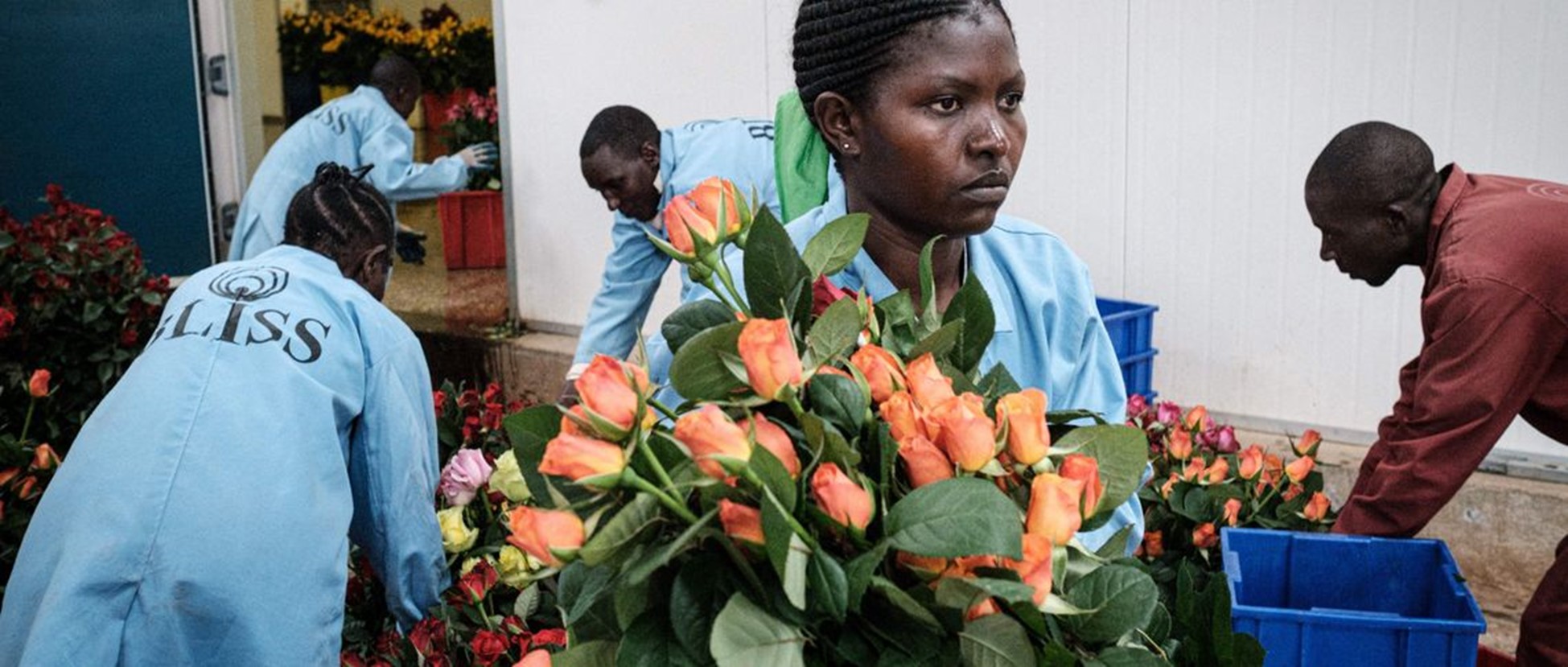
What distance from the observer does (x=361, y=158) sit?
637cm

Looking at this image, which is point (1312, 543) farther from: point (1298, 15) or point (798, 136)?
point (1298, 15)

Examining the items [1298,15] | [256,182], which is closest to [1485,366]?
[1298,15]

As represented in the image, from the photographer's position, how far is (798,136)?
265cm

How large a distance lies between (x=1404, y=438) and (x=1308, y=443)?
22 cm

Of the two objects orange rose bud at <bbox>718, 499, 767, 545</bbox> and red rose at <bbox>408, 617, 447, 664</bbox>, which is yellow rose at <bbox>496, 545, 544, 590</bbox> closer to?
red rose at <bbox>408, 617, 447, 664</bbox>

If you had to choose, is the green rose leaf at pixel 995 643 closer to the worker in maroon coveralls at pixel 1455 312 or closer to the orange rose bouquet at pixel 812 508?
the orange rose bouquet at pixel 812 508

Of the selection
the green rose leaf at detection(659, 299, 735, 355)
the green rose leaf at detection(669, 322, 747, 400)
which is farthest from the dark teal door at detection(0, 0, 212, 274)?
the green rose leaf at detection(669, 322, 747, 400)

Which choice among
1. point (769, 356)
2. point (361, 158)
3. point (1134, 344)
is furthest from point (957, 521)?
point (361, 158)

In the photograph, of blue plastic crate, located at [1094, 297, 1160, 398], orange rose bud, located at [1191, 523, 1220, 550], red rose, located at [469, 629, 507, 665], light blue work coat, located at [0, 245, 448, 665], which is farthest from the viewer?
blue plastic crate, located at [1094, 297, 1160, 398]

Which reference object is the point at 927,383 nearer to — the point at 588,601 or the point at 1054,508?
the point at 1054,508

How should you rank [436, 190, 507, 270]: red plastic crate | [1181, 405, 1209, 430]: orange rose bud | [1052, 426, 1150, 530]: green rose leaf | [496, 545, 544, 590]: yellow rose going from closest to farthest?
[1052, 426, 1150, 530]: green rose leaf → [496, 545, 544, 590]: yellow rose → [1181, 405, 1209, 430]: orange rose bud → [436, 190, 507, 270]: red plastic crate

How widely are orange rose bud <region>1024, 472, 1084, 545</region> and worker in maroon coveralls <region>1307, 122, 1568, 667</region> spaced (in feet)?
6.39

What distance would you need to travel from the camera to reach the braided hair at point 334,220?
2922mm

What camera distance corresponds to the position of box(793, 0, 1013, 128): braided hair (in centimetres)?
155
